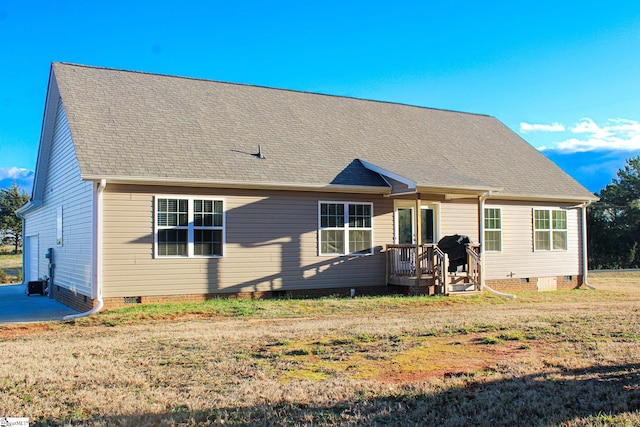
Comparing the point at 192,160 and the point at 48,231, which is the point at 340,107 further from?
the point at 48,231

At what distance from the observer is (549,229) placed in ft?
64.5

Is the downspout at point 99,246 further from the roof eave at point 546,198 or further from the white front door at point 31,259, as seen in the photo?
the roof eave at point 546,198

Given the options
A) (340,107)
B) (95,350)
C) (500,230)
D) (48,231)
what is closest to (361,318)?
(95,350)

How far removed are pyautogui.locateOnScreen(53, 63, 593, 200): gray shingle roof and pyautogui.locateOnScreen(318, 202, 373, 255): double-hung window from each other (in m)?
0.74

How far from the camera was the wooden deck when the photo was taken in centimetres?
1581

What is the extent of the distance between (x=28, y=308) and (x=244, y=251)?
5.47m

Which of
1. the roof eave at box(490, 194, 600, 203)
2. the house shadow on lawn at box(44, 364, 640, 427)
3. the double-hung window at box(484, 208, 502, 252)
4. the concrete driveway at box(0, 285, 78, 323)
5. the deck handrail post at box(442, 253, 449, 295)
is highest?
the roof eave at box(490, 194, 600, 203)

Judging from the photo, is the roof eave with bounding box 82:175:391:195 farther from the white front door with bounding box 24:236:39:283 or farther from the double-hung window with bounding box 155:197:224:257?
the white front door with bounding box 24:236:39:283

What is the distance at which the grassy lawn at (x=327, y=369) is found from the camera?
554cm

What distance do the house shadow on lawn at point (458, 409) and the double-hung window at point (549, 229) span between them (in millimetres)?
13510

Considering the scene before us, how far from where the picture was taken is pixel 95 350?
865cm

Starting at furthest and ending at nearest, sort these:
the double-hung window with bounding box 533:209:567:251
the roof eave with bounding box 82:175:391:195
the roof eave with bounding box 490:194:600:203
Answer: the double-hung window with bounding box 533:209:567:251
the roof eave with bounding box 490:194:600:203
the roof eave with bounding box 82:175:391:195

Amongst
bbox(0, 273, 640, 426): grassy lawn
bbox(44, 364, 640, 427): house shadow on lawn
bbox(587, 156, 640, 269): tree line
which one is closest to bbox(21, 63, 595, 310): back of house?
bbox(0, 273, 640, 426): grassy lawn

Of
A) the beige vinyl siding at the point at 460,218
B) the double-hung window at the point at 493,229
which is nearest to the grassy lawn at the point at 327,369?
the beige vinyl siding at the point at 460,218
